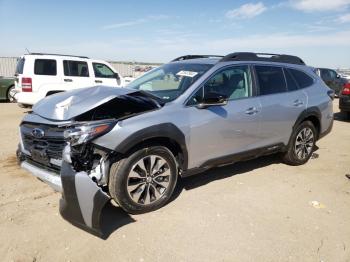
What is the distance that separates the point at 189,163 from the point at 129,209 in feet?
3.04

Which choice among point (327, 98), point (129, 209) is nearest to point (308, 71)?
point (327, 98)

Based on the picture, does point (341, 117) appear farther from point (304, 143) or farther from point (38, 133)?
point (38, 133)

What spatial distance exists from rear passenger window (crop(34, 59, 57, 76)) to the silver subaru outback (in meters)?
6.05

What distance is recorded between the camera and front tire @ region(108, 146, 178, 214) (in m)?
3.71

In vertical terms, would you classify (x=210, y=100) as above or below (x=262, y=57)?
below

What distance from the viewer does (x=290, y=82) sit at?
5.69 m

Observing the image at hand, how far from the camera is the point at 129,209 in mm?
3863

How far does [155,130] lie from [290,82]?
9.41ft

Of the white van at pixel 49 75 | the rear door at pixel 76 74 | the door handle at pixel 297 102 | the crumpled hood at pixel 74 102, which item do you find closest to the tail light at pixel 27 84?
the white van at pixel 49 75

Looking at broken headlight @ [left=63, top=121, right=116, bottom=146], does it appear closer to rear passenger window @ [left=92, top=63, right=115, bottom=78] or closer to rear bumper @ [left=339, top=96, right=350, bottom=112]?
rear passenger window @ [left=92, top=63, right=115, bottom=78]

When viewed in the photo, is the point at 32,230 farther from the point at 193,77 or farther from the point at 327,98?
the point at 327,98

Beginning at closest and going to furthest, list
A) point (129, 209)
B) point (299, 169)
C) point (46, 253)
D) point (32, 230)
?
point (46, 253), point (32, 230), point (129, 209), point (299, 169)

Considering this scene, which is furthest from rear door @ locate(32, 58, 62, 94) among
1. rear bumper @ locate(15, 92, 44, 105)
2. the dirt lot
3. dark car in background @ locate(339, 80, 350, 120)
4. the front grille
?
dark car in background @ locate(339, 80, 350, 120)

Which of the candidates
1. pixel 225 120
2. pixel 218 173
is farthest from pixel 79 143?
pixel 218 173
